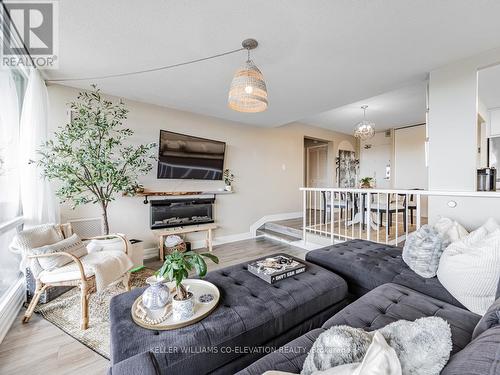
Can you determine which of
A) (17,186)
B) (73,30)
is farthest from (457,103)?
(17,186)

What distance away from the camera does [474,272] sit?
143 cm

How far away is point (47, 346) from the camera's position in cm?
173

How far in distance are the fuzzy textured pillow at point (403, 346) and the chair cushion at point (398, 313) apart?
1.64ft

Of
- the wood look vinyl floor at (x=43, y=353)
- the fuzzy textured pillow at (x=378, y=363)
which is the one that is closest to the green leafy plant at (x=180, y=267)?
the fuzzy textured pillow at (x=378, y=363)

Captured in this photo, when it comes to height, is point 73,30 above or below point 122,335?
above

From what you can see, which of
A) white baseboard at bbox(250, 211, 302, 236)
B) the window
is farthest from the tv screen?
the window

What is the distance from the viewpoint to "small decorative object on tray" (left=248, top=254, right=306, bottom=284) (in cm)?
170

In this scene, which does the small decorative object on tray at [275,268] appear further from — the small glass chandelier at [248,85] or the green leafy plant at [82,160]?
the green leafy plant at [82,160]

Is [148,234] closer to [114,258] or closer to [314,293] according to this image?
[114,258]

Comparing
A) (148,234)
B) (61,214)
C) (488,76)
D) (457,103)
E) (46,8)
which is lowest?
(148,234)

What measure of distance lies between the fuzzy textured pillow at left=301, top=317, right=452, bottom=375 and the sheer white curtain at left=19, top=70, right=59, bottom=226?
297 centimetres

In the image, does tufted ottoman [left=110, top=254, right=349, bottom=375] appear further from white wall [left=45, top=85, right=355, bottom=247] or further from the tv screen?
the tv screen

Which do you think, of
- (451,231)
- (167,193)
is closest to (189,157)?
(167,193)

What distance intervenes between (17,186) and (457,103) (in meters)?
4.79
